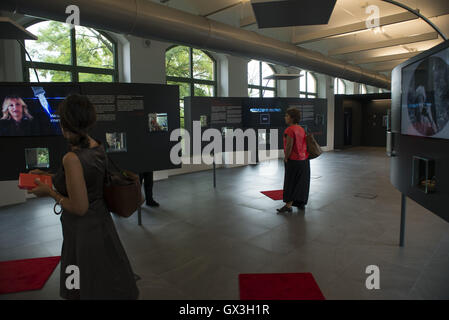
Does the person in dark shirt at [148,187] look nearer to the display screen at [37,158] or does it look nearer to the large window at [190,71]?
the display screen at [37,158]

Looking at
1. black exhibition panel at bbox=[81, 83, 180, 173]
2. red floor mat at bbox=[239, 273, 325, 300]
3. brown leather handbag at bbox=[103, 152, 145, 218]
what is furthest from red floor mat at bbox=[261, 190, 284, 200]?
brown leather handbag at bbox=[103, 152, 145, 218]

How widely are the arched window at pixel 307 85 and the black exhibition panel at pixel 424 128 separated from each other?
11.3m

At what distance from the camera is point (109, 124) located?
14.3 ft

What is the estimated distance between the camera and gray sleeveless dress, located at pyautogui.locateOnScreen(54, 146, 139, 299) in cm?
166

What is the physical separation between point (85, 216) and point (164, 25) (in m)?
3.88

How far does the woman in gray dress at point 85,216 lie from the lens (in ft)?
5.15

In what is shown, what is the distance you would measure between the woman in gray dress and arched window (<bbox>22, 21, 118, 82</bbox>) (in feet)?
18.3

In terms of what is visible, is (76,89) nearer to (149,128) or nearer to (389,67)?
(149,128)

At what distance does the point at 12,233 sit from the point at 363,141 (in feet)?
56.6

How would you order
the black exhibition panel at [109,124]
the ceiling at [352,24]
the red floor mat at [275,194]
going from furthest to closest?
the ceiling at [352,24] < the red floor mat at [275,194] < the black exhibition panel at [109,124]

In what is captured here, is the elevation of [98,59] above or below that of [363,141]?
above

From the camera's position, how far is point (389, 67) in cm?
1391

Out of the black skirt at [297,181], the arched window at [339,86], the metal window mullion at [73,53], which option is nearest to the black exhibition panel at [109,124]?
the black skirt at [297,181]
